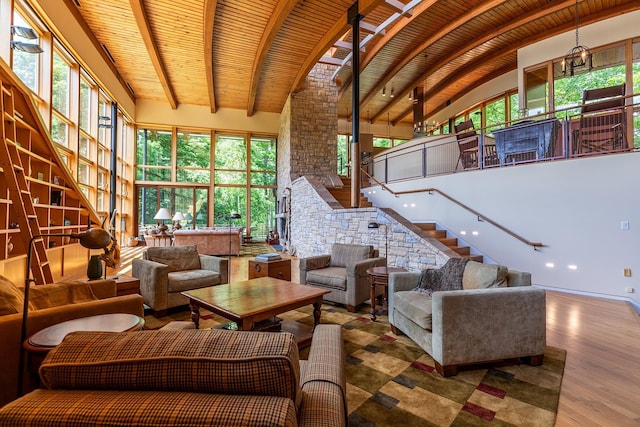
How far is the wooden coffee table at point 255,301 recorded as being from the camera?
247 cm

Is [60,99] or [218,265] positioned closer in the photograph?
[218,265]

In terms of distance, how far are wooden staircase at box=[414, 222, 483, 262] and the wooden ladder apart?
19.0ft

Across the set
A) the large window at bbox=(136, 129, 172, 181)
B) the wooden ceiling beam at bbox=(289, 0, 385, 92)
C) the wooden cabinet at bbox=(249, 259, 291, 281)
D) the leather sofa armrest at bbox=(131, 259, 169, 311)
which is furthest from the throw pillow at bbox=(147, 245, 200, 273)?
the large window at bbox=(136, 129, 172, 181)

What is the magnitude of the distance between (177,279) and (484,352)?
3.31 meters

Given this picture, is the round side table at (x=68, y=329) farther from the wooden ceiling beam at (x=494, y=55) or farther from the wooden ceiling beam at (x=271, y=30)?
the wooden ceiling beam at (x=494, y=55)

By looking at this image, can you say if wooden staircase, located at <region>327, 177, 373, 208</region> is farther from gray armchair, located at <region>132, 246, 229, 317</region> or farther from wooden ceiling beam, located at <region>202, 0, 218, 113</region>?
gray armchair, located at <region>132, 246, 229, 317</region>

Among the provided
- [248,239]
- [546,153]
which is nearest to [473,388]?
[546,153]

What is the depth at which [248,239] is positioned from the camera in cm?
1193

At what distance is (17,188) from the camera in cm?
379

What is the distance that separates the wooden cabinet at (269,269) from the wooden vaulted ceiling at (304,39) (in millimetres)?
4905

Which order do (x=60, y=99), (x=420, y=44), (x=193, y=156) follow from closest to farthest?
(x=60, y=99) → (x=420, y=44) → (x=193, y=156)

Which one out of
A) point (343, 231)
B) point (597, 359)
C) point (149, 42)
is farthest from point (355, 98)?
point (597, 359)

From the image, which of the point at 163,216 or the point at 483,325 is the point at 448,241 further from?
the point at 163,216

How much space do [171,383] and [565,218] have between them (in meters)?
5.99
